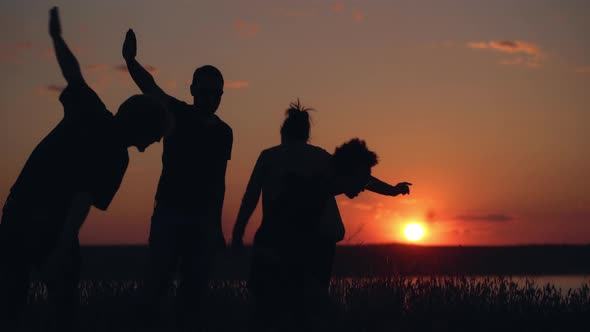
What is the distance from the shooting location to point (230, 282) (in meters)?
10.4

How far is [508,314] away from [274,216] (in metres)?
3.56

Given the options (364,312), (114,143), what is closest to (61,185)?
(114,143)

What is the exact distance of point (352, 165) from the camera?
6109 mm

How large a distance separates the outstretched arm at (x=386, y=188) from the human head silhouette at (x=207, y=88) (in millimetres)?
1509

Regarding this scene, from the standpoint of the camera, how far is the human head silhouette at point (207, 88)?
669 cm

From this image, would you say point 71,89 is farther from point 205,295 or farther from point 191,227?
point 205,295

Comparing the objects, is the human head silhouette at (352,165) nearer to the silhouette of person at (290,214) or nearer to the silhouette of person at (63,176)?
the silhouette of person at (290,214)

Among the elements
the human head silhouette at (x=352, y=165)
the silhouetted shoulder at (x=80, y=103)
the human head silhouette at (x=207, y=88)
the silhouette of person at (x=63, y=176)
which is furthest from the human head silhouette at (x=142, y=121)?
the human head silhouette at (x=207, y=88)

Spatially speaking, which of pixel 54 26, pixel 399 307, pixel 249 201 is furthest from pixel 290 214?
pixel 399 307

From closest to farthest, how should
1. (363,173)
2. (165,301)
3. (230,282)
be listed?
(363,173), (165,301), (230,282)

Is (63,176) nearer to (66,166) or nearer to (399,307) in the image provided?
(66,166)

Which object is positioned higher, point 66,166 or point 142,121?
point 142,121

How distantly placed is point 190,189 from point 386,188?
1.70 meters

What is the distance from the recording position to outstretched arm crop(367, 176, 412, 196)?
6.73 meters
